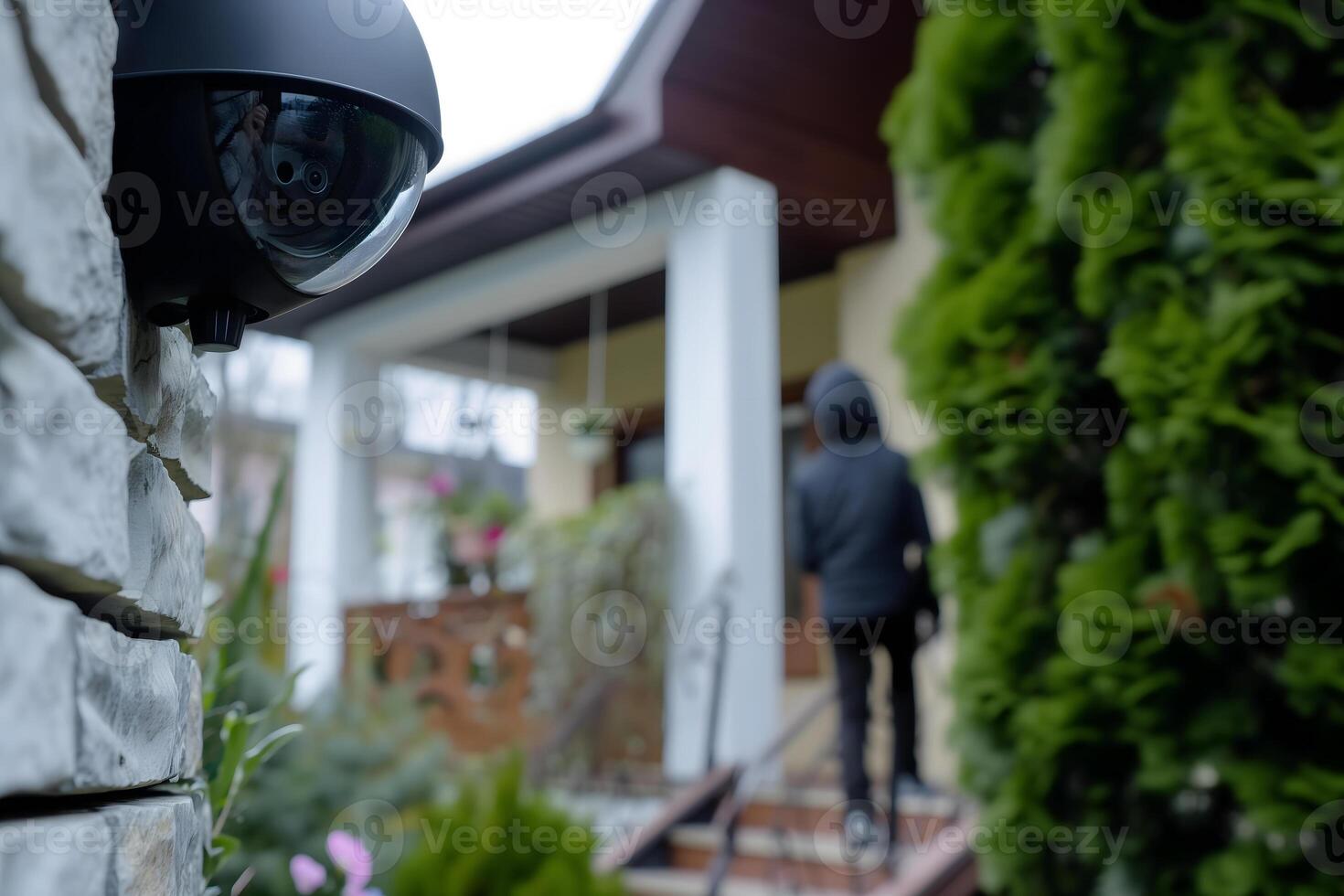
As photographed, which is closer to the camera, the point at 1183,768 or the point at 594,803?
the point at 1183,768

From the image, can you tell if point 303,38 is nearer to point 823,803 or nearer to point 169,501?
point 169,501

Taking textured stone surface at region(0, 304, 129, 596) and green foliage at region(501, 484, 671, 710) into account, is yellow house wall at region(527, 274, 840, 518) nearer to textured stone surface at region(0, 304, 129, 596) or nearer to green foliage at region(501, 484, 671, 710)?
green foliage at region(501, 484, 671, 710)

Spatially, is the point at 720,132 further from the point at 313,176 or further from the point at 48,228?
the point at 48,228

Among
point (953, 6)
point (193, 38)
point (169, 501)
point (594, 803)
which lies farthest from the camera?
point (594, 803)

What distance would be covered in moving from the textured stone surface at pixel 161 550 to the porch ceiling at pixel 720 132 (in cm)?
512

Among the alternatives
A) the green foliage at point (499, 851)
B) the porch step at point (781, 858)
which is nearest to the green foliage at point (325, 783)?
the green foliage at point (499, 851)

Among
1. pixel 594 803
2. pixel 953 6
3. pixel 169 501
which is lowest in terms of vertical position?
pixel 594 803

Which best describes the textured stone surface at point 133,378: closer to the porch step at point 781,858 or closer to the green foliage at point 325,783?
the green foliage at point 325,783

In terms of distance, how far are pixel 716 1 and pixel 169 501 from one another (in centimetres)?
581

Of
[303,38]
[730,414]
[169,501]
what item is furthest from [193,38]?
[730,414]

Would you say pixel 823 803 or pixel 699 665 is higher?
pixel 699 665

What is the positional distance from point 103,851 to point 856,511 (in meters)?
4.01

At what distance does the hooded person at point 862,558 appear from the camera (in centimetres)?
449

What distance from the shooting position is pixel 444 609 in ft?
26.8
